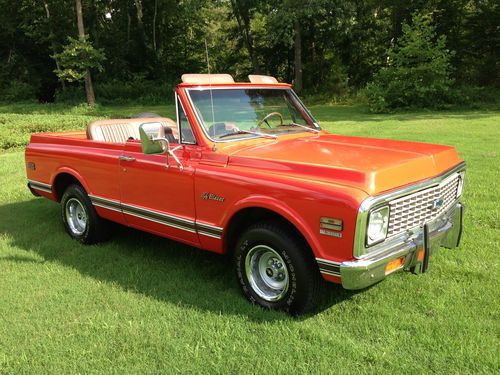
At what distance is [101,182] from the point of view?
16.5 ft

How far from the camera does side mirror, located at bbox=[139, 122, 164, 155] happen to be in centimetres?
401

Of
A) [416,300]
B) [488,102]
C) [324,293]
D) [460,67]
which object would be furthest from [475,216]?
[460,67]

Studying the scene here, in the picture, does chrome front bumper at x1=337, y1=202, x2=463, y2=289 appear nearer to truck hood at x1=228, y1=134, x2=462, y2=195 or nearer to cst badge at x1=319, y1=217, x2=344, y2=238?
cst badge at x1=319, y1=217, x2=344, y2=238

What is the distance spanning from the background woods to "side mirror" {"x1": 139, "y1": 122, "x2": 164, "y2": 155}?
18.1 meters

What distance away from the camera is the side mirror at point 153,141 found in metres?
4.01

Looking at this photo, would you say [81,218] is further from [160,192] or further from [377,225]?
[377,225]

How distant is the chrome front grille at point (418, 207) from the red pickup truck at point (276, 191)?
1 cm

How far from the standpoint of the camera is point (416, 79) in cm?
2148

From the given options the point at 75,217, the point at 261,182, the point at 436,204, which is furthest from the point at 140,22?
the point at 436,204

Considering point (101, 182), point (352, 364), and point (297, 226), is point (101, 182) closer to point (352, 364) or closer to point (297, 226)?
point (297, 226)

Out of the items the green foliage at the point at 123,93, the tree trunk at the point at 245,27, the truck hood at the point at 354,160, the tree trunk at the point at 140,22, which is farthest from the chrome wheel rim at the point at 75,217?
the tree trunk at the point at 140,22

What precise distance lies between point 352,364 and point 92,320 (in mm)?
2054

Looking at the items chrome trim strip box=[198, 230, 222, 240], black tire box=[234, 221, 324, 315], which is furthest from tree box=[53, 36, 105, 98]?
black tire box=[234, 221, 324, 315]

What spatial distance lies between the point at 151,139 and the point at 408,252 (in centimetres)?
230
